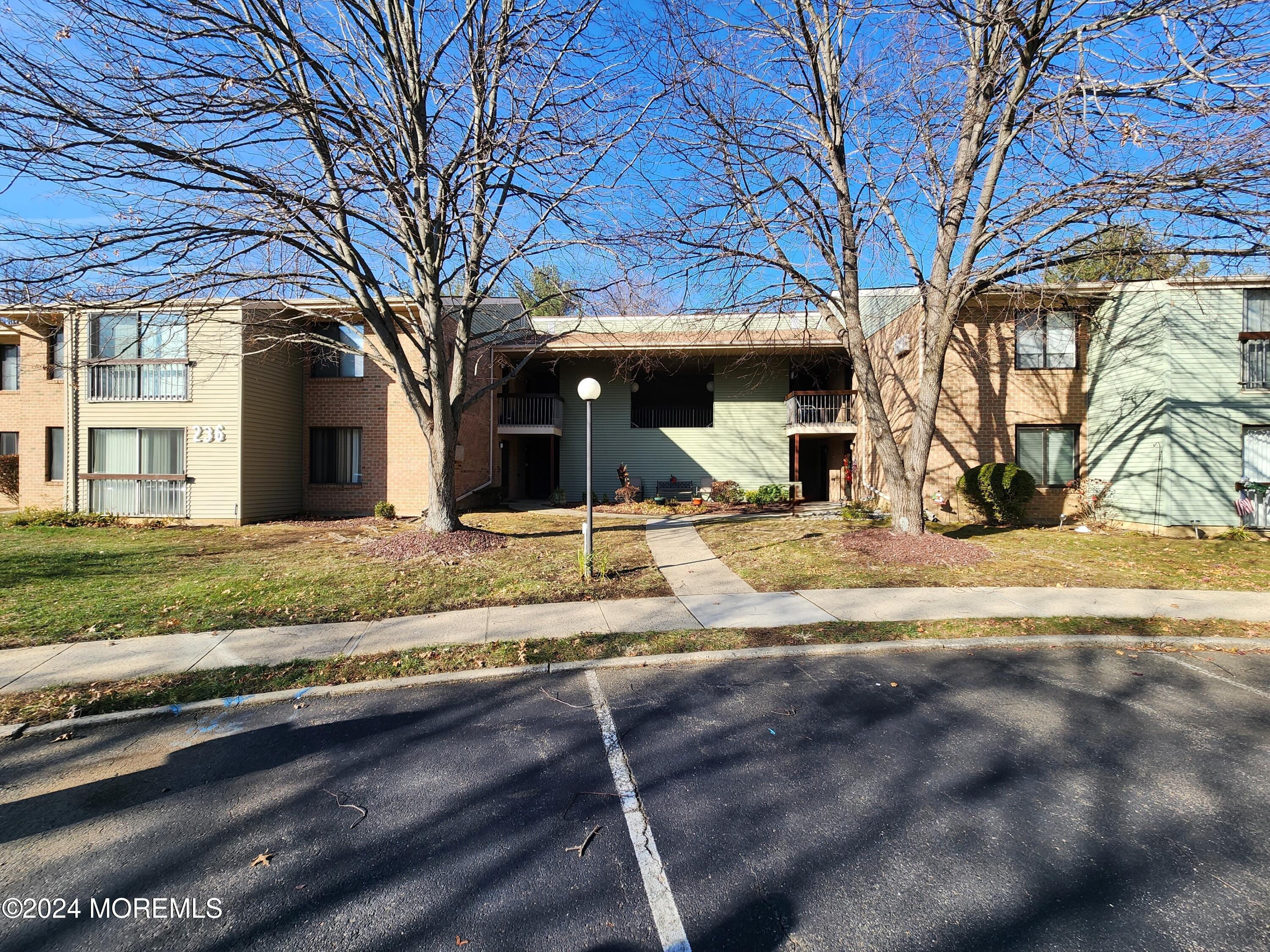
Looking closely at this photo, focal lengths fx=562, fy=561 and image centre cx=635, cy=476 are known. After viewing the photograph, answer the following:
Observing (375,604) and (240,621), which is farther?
(375,604)

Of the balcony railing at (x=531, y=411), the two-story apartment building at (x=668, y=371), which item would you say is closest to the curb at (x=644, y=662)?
the two-story apartment building at (x=668, y=371)

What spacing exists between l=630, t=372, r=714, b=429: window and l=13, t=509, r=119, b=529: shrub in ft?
50.8

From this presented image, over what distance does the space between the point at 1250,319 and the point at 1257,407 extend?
6.57 feet

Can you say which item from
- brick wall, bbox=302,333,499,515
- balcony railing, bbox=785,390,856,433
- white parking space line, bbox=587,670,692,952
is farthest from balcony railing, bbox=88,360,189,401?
balcony railing, bbox=785,390,856,433

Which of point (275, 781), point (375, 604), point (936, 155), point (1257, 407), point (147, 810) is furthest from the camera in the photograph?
point (1257, 407)

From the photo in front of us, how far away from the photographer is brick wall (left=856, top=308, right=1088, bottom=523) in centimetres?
1491

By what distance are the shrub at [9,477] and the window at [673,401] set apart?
19.4 m

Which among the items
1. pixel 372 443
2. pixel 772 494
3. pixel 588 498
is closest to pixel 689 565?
pixel 588 498

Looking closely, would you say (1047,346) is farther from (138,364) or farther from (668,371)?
(138,364)

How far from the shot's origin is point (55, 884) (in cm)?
250

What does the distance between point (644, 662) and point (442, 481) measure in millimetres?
7082

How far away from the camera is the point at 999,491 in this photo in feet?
45.1

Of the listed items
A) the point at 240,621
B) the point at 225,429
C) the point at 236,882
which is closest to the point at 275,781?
the point at 236,882

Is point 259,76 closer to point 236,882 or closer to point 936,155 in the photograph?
point 236,882
